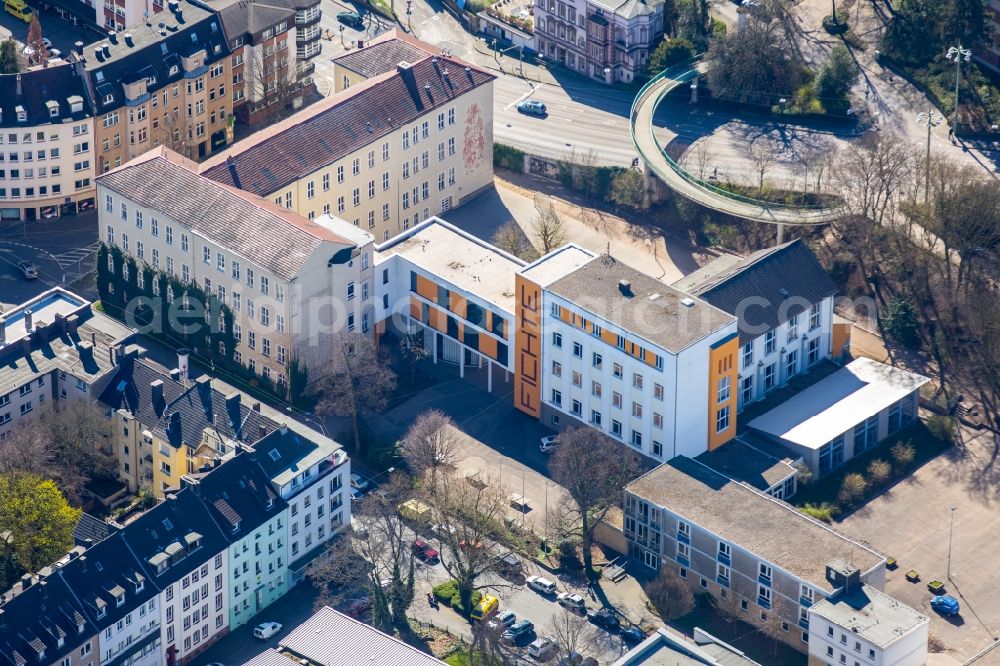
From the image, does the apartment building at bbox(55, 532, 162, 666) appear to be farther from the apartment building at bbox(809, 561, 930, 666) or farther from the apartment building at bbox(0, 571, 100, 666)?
the apartment building at bbox(809, 561, 930, 666)

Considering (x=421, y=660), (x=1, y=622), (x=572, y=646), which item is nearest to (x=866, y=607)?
(x=572, y=646)

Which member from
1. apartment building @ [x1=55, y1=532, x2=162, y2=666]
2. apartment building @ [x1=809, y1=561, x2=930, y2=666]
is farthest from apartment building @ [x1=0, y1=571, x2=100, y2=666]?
apartment building @ [x1=809, y1=561, x2=930, y2=666]

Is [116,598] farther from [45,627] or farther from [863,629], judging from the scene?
[863,629]

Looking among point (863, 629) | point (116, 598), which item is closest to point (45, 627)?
point (116, 598)

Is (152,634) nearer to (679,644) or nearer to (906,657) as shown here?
(679,644)

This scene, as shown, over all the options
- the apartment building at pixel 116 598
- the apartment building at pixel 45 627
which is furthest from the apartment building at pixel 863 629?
the apartment building at pixel 45 627

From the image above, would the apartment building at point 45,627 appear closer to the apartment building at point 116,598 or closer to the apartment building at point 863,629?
the apartment building at point 116,598
